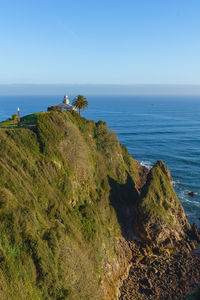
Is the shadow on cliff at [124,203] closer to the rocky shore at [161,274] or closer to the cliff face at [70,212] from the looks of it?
the cliff face at [70,212]

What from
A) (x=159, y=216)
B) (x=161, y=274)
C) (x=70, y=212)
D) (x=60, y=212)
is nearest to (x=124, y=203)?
(x=159, y=216)

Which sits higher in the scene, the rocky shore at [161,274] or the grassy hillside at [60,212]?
the grassy hillside at [60,212]

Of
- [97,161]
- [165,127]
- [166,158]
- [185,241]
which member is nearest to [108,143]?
[97,161]

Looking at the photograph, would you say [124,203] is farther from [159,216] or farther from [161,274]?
[161,274]

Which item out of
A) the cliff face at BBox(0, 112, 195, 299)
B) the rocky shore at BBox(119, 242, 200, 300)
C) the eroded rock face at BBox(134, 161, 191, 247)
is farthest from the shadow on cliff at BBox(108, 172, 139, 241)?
the rocky shore at BBox(119, 242, 200, 300)

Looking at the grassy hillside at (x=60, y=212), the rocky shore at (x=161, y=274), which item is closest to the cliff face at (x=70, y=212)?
the grassy hillside at (x=60, y=212)

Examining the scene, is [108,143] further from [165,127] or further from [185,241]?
[165,127]
